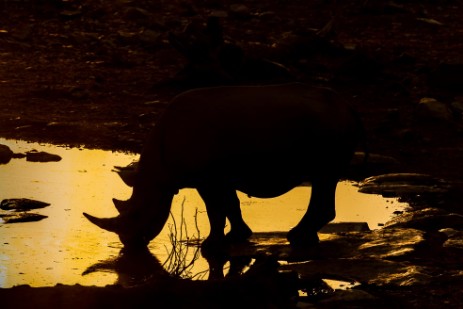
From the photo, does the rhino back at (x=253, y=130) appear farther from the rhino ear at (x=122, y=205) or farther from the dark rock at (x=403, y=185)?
the dark rock at (x=403, y=185)

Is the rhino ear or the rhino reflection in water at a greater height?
the rhino reflection in water

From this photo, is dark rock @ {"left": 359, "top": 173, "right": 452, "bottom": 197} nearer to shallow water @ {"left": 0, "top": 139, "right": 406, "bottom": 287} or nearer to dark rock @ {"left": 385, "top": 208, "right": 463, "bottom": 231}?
shallow water @ {"left": 0, "top": 139, "right": 406, "bottom": 287}

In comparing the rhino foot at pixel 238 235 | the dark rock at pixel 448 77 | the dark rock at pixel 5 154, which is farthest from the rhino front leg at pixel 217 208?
the dark rock at pixel 448 77

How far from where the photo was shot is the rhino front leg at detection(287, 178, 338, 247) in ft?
31.6

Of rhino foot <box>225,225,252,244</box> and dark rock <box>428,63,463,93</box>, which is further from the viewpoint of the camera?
dark rock <box>428,63,463,93</box>

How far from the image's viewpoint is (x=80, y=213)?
10.4 metres

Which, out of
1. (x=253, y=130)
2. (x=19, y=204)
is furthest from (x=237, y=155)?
(x=19, y=204)

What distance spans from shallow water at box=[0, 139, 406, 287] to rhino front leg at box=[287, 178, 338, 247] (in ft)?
1.90

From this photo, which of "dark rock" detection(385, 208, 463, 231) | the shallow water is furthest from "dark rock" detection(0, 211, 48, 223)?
"dark rock" detection(385, 208, 463, 231)

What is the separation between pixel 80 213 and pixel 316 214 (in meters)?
1.91

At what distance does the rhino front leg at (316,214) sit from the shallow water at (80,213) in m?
0.58

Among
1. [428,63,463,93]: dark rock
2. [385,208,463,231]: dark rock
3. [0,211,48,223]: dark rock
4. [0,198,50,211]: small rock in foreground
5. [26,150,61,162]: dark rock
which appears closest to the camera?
[0,211,48,223]: dark rock

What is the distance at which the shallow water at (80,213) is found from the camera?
28.8 ft

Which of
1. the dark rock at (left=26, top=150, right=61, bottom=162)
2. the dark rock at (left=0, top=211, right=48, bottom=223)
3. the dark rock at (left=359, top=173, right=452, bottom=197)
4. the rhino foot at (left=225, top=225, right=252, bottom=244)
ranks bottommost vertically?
the rhino foot at (left=225, top=225, right=252, bottom=244)
